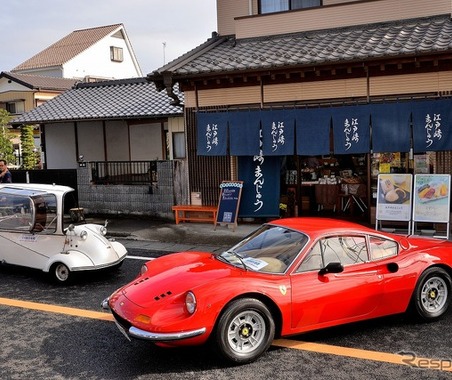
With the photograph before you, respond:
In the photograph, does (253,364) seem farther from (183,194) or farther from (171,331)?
(183,194)

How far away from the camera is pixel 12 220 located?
8.48 metres

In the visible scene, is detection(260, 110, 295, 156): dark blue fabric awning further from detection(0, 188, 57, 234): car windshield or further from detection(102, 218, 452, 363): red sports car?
detection(102, 218, 452, 363): red sports car

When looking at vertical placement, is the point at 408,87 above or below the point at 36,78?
below

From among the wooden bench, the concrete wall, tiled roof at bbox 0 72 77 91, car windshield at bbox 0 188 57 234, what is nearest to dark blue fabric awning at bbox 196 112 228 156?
the wooden bench

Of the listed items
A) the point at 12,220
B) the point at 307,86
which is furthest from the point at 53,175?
the point at 307,86

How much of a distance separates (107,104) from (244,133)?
7410 millimetres

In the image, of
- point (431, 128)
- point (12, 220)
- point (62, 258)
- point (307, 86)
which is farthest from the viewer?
point (307, 86)

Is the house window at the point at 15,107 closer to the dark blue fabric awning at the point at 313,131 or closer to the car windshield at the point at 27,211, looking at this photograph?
the dark blue fabric awning at the point at 313,131

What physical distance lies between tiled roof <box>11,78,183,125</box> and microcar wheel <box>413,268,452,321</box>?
10.5 meters

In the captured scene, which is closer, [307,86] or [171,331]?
[171,331]

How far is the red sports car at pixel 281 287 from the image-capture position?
15.3 feet

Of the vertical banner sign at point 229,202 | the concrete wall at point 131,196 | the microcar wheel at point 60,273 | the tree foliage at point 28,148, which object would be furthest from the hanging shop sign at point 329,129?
the tree foliage at point 28,148

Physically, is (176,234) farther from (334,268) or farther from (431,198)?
(334,268)

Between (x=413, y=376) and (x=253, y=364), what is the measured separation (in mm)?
1490
